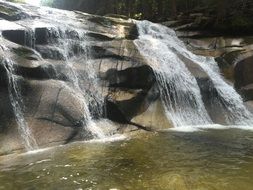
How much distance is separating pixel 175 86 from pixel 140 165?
8.05 metres

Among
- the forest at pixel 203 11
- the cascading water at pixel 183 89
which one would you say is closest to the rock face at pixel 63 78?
the cascading water at pixel 183 89

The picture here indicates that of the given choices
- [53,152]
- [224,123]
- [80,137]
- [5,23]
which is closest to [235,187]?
[53,152]

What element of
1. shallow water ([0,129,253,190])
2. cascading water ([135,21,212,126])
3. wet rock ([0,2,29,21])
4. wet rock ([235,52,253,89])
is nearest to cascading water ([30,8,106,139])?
wet rock ([0,2,29,21])

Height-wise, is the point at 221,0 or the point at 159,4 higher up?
the point at 159,4

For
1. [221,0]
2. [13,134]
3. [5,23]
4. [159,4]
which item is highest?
[159,4]

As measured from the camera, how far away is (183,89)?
16969mm

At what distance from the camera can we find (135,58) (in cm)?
1667

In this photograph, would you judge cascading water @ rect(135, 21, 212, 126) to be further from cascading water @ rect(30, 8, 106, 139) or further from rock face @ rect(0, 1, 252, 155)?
cascading water @ rect(30, 8, 106, 139)

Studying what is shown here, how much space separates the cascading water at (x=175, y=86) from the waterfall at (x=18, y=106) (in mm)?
5928

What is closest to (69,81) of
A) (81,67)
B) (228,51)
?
(81,67)

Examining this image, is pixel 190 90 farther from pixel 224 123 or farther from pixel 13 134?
pixel 13 134

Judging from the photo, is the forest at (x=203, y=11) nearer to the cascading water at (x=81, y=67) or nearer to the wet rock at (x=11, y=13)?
the cascading water at (x=81, y=67)

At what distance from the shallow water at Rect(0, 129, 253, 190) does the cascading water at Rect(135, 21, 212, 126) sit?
340cm

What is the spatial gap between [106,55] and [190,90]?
4.15 m
